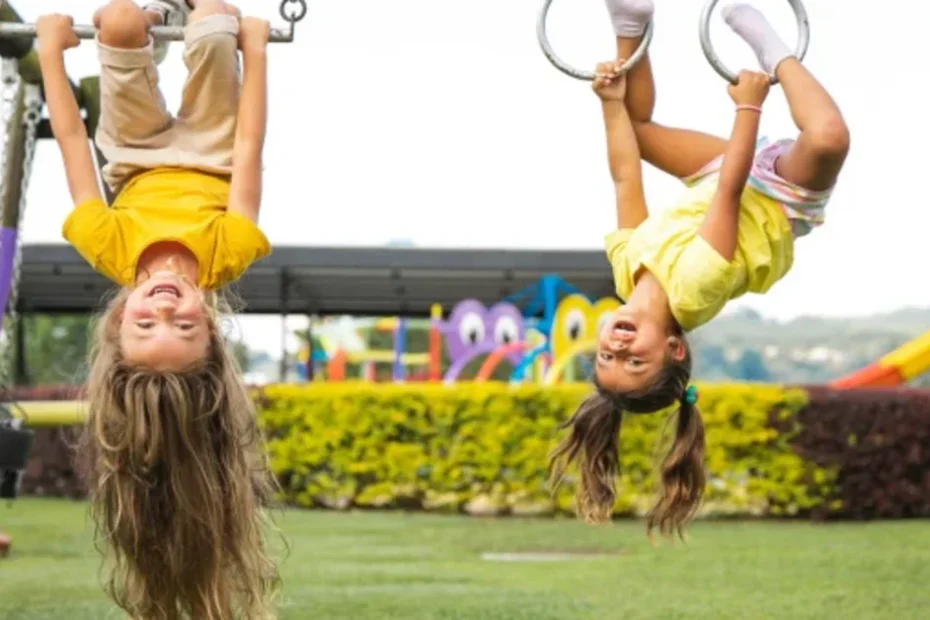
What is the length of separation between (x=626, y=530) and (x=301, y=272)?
1009 cm

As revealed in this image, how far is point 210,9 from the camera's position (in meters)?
5.45

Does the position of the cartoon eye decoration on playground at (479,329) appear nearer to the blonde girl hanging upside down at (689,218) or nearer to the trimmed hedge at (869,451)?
the trimmed hedge at (869,451)

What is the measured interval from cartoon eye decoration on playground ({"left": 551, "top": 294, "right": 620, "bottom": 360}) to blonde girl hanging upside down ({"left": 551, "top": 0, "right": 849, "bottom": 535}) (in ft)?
42.1

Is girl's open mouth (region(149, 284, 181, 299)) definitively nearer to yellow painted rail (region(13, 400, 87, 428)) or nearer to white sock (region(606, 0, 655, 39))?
white sock (region(606, 0, 655, 39))

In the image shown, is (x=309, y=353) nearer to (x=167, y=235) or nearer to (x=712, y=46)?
(x=167, y=235)

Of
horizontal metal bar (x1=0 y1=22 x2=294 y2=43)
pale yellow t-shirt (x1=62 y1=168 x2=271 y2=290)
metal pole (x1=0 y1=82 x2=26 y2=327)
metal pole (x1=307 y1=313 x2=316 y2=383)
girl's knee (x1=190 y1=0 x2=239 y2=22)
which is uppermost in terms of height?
girl's knee (x1=190 y1=0 x2=239 y2=22)

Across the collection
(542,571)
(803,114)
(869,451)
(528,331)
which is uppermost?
(803,114)

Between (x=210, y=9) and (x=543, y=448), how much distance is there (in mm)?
8646

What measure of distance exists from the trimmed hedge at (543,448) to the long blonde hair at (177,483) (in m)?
7.92

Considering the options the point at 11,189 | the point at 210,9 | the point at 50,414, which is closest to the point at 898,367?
the point at 50,414

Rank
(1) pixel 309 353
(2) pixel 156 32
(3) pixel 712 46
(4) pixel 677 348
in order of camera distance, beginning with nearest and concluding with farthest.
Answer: (3) pixel 712 46
(2) pixel 156 32
(4) pixel 677 348
(1) pixel 309 353

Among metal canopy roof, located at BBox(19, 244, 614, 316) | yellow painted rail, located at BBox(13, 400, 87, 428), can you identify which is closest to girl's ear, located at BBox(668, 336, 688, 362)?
yellow painted rail, located at BBox(13, 400, 87, 428)

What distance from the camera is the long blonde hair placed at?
16.5ft

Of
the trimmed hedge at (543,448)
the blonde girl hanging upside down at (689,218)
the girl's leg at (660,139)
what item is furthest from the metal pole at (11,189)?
the trimmed hedge at (543,448)
